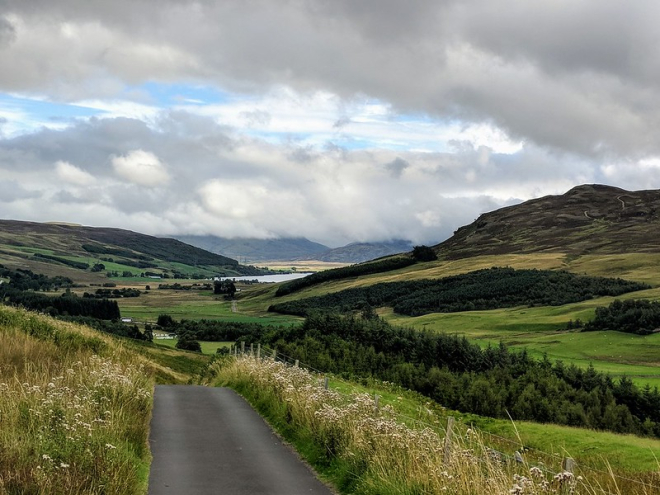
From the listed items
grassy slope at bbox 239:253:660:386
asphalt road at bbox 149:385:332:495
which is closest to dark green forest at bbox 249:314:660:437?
grassy slope at bbox 239:253:660:386

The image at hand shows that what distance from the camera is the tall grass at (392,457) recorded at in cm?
965

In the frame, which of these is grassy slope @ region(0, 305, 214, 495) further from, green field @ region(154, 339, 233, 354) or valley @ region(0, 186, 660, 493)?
green field @ region(154, 339, 233, 354)

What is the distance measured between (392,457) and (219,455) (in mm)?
5499

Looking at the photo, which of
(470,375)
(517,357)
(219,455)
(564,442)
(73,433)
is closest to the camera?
(73,433)

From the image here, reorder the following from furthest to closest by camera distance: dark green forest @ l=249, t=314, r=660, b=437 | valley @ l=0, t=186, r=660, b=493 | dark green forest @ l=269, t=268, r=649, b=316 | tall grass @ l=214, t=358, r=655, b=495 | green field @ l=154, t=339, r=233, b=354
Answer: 1. dark green forest @ l=269, t=268, r=649, b=316
2. green field @ l=154, t=339, r=233, b=354
3. dark green forest @ l=249, t=314, r=660, b=437
4. valley @ l=0, t=186, r=660, b=493
5. tall grass @ l=214, t=358, r=655, b=495

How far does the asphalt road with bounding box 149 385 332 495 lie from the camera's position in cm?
1311

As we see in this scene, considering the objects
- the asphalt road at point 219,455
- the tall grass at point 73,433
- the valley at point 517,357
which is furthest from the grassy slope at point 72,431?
the valley at point 517,357

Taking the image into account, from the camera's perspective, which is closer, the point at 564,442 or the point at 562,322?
the point at 564,442

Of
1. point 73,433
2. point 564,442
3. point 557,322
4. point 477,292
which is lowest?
point 557,322

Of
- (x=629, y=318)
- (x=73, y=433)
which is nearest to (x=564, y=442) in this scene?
(x=73, y=433)

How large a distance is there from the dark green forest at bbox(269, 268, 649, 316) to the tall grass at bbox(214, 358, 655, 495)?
93.8 meters

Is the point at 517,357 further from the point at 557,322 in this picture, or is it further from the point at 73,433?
the point at 557,322

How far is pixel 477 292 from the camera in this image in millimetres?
146875

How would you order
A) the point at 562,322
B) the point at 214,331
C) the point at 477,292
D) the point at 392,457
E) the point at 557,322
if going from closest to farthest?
1. the point at 392,457
2. the point at 562,322
3. the point at 557,322
4. the point at 214,331
5. the point at 477,292
